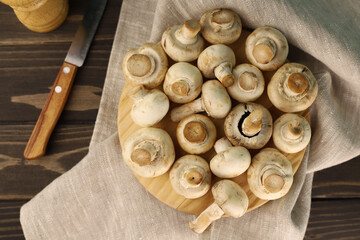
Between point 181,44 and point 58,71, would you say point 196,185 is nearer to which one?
point 181,44

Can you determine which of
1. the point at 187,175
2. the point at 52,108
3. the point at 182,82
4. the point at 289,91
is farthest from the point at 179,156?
the point at 52,108

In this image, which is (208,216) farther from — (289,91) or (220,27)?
(220,27)

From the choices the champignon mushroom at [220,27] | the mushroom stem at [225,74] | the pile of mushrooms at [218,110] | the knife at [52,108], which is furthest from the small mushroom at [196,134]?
the knife at [52,108]

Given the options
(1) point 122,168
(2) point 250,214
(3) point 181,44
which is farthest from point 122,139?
(2) point 250,214

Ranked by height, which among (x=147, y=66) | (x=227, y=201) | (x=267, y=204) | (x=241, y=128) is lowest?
(x=267, y=204)

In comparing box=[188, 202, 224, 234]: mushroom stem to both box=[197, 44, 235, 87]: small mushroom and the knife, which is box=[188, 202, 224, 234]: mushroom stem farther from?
the knife

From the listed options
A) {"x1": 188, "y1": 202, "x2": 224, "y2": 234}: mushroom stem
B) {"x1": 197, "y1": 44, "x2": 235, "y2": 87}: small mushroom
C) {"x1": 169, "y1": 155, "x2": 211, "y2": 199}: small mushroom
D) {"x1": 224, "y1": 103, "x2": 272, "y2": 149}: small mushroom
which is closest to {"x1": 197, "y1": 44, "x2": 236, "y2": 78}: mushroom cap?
{"x1": 197, "y1": 44, "x2": 235, "y2": 87}: small mushroom
